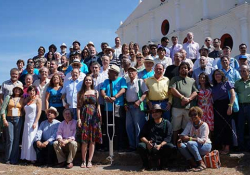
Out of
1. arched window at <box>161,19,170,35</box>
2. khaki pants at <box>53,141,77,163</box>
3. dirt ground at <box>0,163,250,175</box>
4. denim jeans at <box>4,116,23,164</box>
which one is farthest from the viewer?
arched window at <box>161,19,170,35</box>

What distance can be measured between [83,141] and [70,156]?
1.56ft

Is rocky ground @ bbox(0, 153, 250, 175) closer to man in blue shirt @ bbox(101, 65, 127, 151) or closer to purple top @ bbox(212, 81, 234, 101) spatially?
man in blue shirt @ bbox(101, 65, 127, 151)

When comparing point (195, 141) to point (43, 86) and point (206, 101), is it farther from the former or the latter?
point (43, 86)

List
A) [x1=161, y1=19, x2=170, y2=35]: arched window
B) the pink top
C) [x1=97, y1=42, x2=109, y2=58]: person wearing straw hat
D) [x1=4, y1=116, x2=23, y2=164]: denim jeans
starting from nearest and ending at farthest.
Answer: the pink top < [x1=4, y1=116, x2=23, y2=164]: denim jeans < [x1=97, y1=42, x2=109, y2=58]: person wearing straw hat < [x1=161, y1=19, x2=170, y2=35]: arched window

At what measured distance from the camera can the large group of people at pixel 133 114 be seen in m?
5.71

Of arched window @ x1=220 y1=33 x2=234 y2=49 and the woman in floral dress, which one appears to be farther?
arched window @ x1=220 y1=33 x2=234 y2=49

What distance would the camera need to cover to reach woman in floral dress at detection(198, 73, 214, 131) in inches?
236

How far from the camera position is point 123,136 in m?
6.63

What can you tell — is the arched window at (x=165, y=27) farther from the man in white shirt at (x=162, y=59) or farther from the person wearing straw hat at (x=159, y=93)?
the person wearing straw hat at (x=159, y=93)

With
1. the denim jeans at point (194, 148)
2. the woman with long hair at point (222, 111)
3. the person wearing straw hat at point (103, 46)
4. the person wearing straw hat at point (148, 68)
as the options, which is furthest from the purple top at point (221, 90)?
the person wearing straw hat at point (103, 46)

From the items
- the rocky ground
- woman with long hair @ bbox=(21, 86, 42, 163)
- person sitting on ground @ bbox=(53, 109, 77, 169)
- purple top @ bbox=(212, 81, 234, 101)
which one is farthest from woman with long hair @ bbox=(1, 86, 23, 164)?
purple top @ bbox=(212, 81, 234, 101)

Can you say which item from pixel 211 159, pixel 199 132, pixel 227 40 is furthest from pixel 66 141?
pixel 227 40

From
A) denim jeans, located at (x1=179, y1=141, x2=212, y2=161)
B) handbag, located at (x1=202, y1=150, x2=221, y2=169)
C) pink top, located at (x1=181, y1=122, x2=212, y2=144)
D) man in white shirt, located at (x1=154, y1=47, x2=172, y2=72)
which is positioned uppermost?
man in white shirt, located at (x1=154, y1=47, x2=172, y2=72)

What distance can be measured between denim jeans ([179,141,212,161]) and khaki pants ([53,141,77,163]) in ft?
7.48
